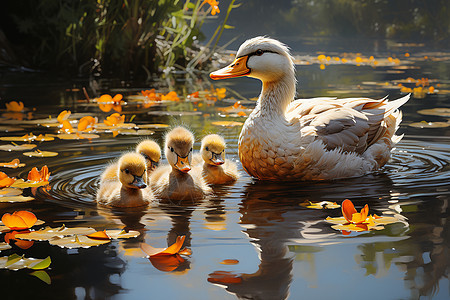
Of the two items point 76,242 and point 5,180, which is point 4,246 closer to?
point 76,242

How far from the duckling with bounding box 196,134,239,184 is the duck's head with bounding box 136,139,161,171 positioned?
356 mm

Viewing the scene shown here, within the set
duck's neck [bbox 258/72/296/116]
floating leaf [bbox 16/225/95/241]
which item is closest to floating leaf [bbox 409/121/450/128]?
duck's neck [bbox 258/72/296/116]

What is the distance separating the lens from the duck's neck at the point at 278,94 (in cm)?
528

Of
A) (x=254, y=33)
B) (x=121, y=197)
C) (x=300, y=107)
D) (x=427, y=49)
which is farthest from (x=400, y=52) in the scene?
(x=121, y=197)

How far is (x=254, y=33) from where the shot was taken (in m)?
31.1

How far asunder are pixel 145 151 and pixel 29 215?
1.46 metres

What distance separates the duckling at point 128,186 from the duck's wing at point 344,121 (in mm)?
1384

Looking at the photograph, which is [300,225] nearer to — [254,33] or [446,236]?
[446,236]

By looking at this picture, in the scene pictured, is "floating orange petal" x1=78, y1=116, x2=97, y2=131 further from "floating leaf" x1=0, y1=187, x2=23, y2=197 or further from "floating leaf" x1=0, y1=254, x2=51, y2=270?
"floating leaf" x1=0, y1=254, x2=51, y2=270

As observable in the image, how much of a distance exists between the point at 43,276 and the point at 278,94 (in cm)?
279

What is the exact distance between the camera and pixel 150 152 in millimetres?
5059

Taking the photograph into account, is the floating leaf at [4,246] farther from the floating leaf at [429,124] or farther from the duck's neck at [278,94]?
the floating leaf at [429,124]

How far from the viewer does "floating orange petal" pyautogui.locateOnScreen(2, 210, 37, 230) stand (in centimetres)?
371

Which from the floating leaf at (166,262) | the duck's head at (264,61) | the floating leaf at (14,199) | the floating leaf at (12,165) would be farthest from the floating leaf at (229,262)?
the floating leaf at (12,165)
